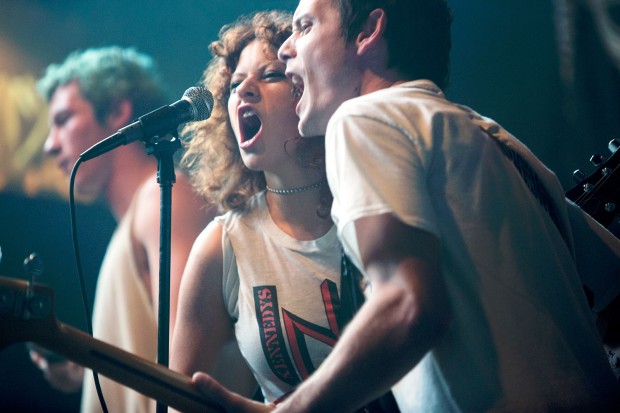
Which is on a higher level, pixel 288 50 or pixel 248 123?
pixel 288 50

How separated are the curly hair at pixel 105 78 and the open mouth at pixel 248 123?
2.97ft

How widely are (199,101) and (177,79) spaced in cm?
122

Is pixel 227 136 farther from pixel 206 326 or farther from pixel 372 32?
pixel 372 32

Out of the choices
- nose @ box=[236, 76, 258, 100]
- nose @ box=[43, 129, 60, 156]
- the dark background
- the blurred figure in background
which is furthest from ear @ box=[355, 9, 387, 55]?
nose @ box=[43, 129, 60, 156]

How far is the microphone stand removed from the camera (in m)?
1.51

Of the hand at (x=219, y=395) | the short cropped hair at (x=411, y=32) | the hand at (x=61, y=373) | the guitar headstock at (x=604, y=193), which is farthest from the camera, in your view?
the hand at (x=61, y=373)

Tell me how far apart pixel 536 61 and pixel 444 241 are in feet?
6.19

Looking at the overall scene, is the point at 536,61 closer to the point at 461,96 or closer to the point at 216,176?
the point at 461,96

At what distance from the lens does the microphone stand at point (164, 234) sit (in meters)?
1.51

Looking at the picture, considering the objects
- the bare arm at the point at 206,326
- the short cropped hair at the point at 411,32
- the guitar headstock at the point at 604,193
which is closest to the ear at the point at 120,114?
the bare arm at the point at 206,326

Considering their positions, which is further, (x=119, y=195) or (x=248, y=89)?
(x=119, y=195)

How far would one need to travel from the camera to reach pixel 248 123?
2.16 m

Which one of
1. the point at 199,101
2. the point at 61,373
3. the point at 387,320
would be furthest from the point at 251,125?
the point at 61,373

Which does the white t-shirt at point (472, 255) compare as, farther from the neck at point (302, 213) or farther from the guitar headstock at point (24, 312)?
the neck at point (302, 213)
